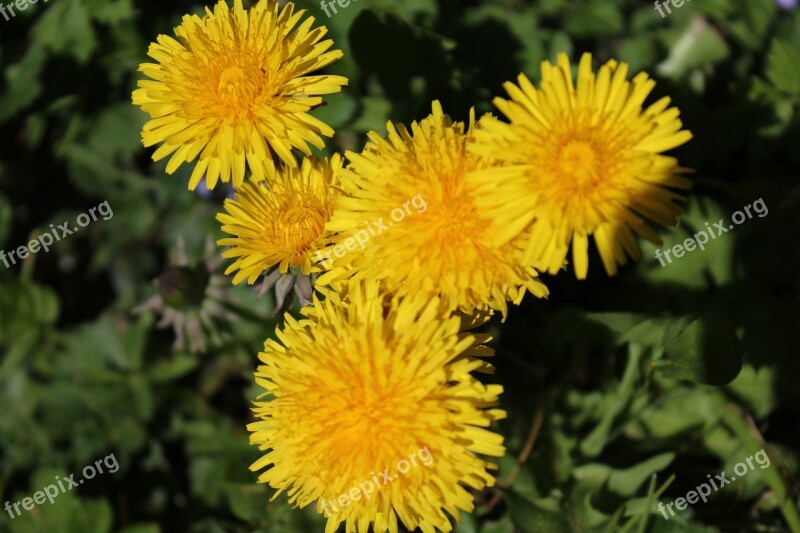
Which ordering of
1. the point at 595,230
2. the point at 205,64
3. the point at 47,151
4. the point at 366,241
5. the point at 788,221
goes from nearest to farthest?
the point at 595,230
the point at 366,241
the point at 205,64
the point at 788,221
the point at 47,151

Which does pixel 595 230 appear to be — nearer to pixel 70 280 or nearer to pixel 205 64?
pixel 205 64

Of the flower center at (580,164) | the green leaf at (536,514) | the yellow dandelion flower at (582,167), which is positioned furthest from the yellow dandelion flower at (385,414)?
the green leaf at (536,514)

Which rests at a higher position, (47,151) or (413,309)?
(47,151)

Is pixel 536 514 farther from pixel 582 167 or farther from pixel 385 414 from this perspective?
pixel 582 167

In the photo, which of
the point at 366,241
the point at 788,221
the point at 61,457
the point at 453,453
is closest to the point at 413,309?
the point at 366,241

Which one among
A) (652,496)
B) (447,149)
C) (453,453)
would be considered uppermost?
(447,149)

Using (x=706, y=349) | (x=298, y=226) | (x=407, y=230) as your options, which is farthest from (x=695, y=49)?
(x=298, y=226)

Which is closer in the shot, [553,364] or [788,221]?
[788,221]
